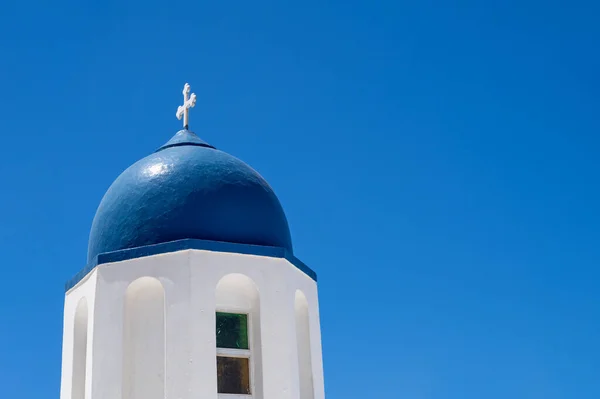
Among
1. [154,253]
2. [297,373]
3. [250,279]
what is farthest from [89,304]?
[297,373]

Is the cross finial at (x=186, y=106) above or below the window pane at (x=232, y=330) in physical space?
above

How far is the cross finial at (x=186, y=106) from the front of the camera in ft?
50.9

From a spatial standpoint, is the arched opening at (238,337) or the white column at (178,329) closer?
the white column at (178,329)

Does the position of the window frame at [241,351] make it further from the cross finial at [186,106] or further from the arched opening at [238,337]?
the cross finial at [186,106]

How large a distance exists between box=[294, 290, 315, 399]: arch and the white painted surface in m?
0.13

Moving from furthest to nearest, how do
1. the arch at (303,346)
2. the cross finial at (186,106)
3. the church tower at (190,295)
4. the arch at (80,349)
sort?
the cross finial at (186,106) < the arch at (303,346) < the arch at (80,349) < the church tower at (190,295)

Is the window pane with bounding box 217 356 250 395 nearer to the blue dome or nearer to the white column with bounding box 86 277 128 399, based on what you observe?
the white column with bounding box 86 277 128 399

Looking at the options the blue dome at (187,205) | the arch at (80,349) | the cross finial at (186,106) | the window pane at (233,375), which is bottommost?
the window pane at (233,375)

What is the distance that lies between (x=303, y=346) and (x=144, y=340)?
8.82 ft

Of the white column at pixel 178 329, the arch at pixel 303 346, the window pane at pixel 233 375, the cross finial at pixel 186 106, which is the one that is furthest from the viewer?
the cross finial at pixel 186 106

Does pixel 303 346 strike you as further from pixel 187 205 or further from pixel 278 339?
pixel 187 205

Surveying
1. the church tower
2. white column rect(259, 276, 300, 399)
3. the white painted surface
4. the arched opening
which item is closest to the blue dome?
the church tower

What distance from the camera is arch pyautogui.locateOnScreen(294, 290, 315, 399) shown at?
13.7m

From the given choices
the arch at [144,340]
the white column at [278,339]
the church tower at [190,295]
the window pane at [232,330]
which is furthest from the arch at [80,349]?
the white column at [278,339]
